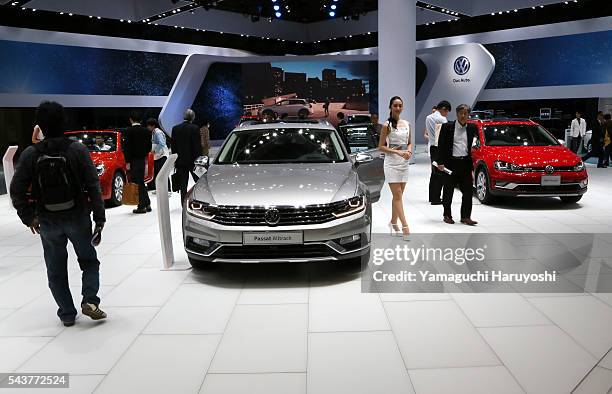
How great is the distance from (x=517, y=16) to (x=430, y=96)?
189 inches

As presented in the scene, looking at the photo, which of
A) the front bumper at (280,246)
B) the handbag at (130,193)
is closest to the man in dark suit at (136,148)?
the handbag at (130,193)

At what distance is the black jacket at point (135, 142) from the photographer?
8.16 meters

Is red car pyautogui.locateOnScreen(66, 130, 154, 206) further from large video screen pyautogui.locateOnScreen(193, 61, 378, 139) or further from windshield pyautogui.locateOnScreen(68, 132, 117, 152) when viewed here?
large video screen pyautogui.locateOnScreen(193, 61, 378, 139)

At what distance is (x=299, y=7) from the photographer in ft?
87.7

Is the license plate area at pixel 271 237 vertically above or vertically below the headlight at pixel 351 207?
below

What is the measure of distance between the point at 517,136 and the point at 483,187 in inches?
43.8

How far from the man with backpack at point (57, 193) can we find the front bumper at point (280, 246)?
1.02 meters

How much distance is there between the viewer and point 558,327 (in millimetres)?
3682

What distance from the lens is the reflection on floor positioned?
2.97m

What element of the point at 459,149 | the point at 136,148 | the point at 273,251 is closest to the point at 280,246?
the point at 273,251

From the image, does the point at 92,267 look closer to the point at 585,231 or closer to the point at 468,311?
the point at 468,311

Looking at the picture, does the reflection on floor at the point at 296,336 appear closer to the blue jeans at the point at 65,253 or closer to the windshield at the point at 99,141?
the blue jeans at the point at 65,253

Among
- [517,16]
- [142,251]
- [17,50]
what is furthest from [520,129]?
[17,50]

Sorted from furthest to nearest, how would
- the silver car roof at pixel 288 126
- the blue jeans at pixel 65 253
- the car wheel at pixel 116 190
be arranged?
1. the car wheel at pixel 116 190
2. the silver car roof at pixel 288 126
3. the blue jeans at pixel 65 253
